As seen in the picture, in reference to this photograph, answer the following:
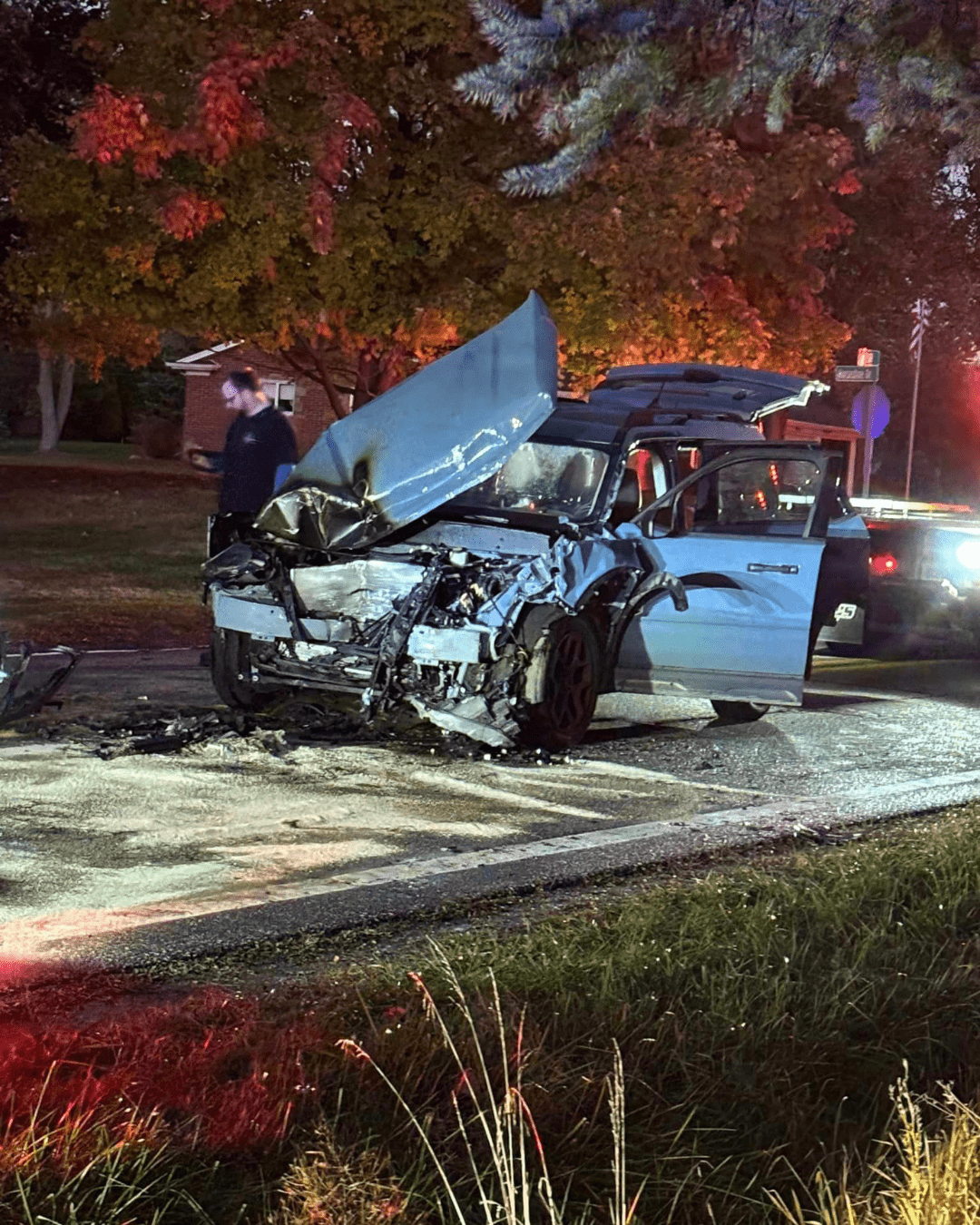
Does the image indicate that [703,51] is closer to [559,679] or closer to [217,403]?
[559,679]

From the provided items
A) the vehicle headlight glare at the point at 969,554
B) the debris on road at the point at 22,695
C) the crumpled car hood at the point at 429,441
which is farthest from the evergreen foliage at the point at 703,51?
the vehicle headlight glare at the point at 969,554

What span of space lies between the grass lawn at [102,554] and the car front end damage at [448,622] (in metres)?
3.84

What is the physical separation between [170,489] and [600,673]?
24.5 metres

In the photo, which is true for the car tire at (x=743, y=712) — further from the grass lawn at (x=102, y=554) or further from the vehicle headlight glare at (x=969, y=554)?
the grass lawn at (x=102, y=554)

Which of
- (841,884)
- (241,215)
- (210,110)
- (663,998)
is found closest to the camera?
(663,998)

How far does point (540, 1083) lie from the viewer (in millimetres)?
4129

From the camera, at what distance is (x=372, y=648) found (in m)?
9.16

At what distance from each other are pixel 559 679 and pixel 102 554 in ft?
44.5

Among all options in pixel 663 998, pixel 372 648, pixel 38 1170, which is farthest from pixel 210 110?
pixel 38 1170

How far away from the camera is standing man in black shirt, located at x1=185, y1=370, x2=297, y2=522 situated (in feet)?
39.1

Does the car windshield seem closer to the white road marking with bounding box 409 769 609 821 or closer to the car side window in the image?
the car side window

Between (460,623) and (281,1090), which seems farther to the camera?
(460,623)

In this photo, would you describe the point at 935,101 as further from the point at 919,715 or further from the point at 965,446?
the point at 965,446

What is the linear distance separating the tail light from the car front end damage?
5.04 m
